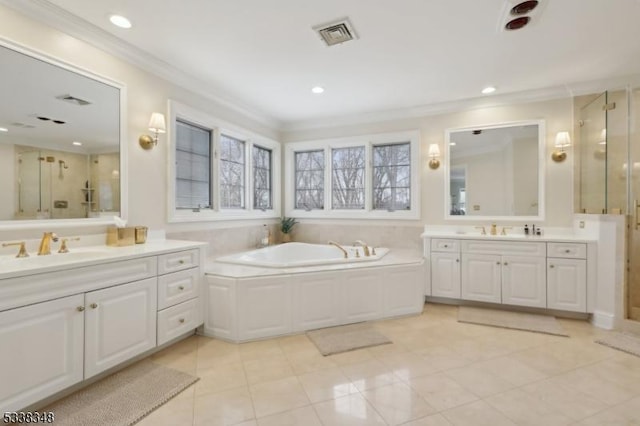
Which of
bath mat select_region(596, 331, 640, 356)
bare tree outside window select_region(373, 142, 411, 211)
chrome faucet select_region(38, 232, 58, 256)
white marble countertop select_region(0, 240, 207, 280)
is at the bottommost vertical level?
bath mat select_region(596, 331, 640, 356)

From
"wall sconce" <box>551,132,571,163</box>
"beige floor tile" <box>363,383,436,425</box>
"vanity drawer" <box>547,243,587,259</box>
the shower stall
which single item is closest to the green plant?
"beige floor tile" <box>363,383,436,425</box>

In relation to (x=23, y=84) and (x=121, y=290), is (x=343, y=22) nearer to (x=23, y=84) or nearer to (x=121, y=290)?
(x=23, y=84)

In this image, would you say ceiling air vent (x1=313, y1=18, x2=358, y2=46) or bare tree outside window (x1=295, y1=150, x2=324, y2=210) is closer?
ceiling air vent (x1=313, y1=18, x2=358, y2=46)

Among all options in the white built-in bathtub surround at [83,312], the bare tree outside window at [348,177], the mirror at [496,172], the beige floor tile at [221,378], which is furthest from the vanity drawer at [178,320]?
the mirror at [496,172]

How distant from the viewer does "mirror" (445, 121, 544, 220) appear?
11.7ft

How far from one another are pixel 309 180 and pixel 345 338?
2.68 meters

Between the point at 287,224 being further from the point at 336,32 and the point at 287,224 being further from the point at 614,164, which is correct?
the point at 614,164

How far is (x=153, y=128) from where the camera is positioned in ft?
8.82

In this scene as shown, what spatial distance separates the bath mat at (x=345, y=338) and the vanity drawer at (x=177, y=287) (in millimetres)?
1102

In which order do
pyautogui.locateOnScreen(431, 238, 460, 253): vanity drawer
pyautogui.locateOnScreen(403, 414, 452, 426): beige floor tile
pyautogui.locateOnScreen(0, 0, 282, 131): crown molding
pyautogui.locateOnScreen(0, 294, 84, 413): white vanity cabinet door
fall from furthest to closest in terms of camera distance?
1. pyautogui.locateOnScreen(431, 238, 460, 253): vanity drawer
2. pyautogui.locateOnScreen(0, 0, 282, 131): crown molding
3. pyautogui.locateOnScreen(403, 414, 452, 426): beige floor tile
4. pyautogui.locateOnScreen(0, 294, 84, 413): white vanity cabinet door

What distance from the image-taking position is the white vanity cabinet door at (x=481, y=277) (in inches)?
132

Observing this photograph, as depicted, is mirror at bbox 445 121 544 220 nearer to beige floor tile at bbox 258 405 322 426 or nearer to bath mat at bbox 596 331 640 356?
bath mat at bbox 596 331 640 356

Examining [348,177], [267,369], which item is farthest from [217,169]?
[267,369]

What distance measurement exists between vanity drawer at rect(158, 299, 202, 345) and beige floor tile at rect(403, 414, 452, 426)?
1.80m
